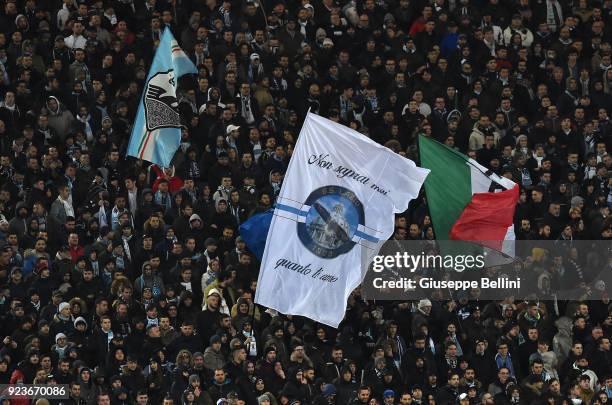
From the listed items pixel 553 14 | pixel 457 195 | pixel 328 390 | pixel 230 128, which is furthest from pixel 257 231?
pixel 553 14

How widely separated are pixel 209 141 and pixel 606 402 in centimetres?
738

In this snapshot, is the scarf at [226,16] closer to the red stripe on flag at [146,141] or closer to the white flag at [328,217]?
the red stripe on flag at [146,141]

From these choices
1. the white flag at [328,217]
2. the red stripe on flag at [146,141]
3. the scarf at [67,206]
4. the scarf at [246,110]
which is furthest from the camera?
the scarf at [246,110]

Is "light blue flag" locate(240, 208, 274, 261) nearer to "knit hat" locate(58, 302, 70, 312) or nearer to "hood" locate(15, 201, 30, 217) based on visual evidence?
"knit hat" locate(58, 302, 70, 312)

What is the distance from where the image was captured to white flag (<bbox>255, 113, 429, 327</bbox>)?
23281 millimetres

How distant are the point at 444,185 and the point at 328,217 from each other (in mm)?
2123

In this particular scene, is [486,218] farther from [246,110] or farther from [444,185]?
[246,110]

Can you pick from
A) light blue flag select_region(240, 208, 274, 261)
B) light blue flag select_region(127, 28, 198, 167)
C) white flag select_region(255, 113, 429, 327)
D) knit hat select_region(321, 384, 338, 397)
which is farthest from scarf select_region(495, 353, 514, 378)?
light blue flag select_region(127, 28, 198, 167)

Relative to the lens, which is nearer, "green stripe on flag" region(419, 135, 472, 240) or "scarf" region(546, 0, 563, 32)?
"green stripe on flag" region(419, 135, 472, 240)

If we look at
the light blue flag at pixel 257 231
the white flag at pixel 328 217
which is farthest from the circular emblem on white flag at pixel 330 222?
the light blue flag at pixel 257 231

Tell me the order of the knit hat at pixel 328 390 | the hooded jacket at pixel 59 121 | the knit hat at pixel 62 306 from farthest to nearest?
the hooded jacket at pixel 59 121 → the knit hat at pixel 62 306 → the knit hat at pixel 328 390

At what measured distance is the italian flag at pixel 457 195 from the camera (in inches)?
982

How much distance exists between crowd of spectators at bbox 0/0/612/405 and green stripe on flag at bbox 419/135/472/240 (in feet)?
9.12

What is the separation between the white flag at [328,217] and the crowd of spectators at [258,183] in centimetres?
286
